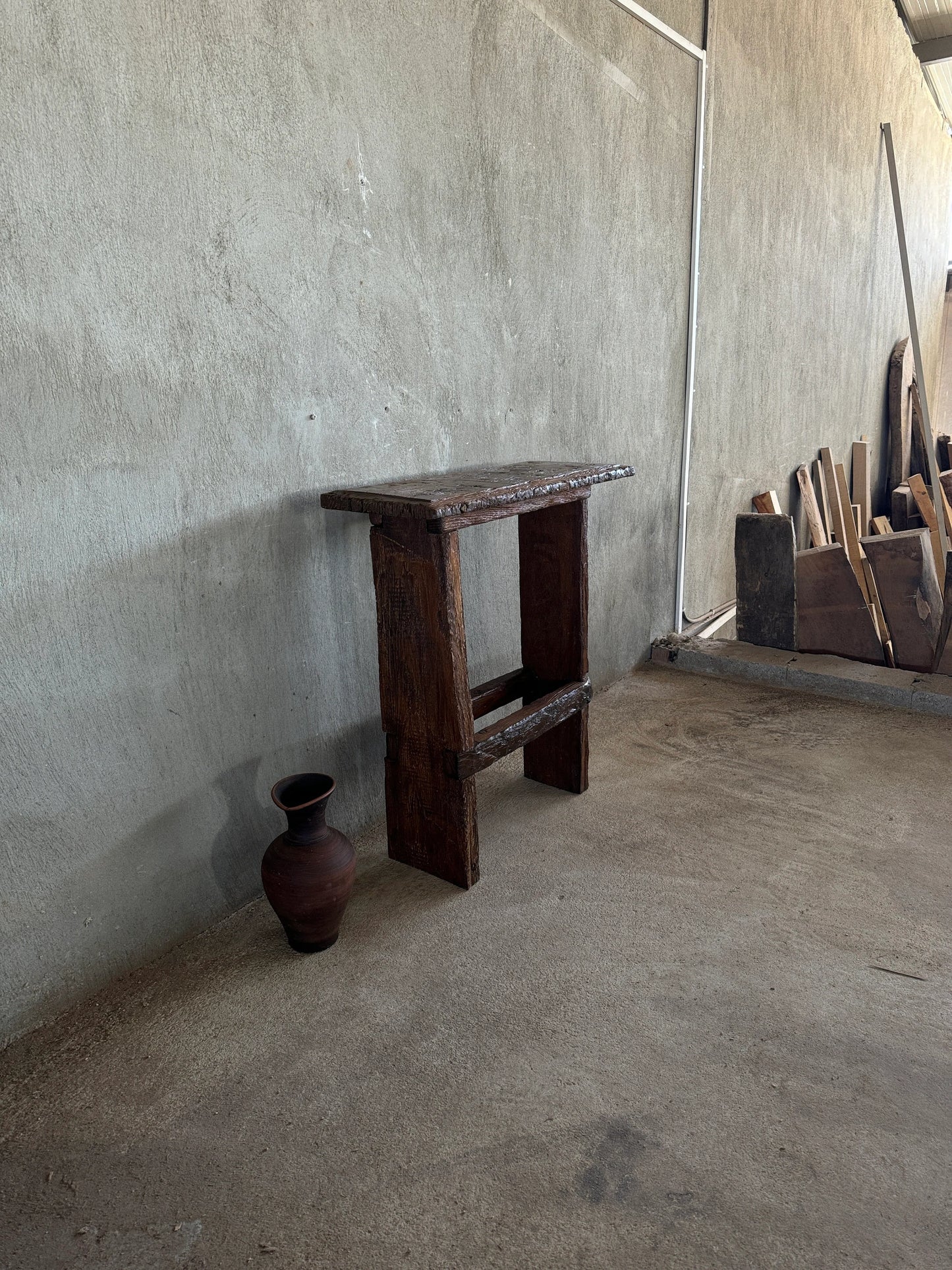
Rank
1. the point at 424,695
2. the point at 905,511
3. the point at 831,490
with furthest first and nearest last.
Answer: the point at 905,511
the point at 831,490
the point at 424,695

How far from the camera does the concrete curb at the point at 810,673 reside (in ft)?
11.3

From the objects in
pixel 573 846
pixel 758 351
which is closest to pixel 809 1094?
pixel 573 846

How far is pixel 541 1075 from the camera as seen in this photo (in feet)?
5.65

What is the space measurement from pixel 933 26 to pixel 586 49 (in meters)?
5.78

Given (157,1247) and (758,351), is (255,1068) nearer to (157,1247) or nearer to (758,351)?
(157,1247)

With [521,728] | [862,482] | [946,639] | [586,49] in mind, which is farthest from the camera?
[862,482]

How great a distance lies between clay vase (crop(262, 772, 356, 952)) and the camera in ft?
6.56

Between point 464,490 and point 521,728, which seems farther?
point 521,728

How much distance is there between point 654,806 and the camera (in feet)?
9.09

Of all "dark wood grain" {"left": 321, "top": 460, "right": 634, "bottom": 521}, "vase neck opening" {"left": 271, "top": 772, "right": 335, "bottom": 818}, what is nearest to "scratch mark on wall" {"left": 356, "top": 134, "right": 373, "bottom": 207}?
"dark wood grain" {"left": 321, "top": 460, "right": 634, "bottom": 521}

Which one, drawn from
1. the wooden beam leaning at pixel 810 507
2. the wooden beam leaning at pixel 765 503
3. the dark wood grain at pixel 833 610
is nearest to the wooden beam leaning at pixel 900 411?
the wooden beam leaning at pixel 810 507

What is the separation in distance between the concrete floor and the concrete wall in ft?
7.95

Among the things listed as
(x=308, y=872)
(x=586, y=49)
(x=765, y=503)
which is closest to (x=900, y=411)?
(x=765, y=503)

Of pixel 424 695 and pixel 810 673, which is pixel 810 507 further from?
pixel 424 695
